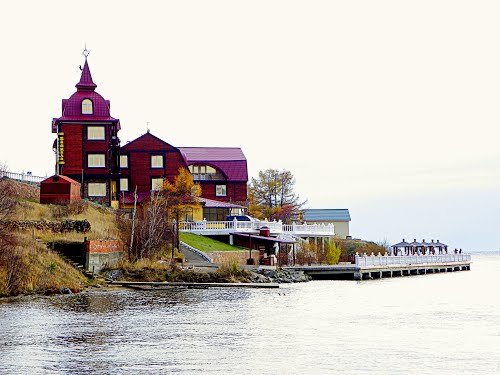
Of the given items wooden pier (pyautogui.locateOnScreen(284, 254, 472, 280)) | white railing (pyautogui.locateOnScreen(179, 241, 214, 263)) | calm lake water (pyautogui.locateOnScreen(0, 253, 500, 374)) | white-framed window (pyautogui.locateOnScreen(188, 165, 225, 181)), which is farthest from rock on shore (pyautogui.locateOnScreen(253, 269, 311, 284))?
white-framed window (pyautogui.locateOnScreen(188, 165, 225, 181))

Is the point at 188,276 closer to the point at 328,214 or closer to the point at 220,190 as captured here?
the point at 220,190

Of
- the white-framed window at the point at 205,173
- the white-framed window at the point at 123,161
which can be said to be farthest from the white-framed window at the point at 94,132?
the white-framed window at the point at 205,173

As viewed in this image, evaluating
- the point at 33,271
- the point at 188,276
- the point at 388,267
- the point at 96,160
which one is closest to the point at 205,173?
the point at 96,160

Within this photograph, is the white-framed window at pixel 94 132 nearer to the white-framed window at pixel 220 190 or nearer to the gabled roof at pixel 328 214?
the white-framed window at pixel 220 190

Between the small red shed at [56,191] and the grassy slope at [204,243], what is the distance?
957 centimetres

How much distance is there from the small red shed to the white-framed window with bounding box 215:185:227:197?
2926cm

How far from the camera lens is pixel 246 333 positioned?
35594mm

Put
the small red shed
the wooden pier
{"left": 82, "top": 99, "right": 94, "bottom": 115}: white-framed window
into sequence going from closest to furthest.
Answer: the wooden pier, the small red shed, {"left": 82, "top": 99, "right": 94, "bottom": 115}: white-framed window

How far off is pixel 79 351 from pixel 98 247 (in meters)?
28.2

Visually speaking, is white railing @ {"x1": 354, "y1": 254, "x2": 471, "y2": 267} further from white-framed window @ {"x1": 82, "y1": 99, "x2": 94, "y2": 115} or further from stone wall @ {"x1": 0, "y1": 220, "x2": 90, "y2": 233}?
white-framed window @ {"x1": 82, "y1": 99, "x2": 94, "y2": 115}

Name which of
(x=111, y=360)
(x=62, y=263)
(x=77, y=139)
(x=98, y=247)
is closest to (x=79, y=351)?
(x=111, y=360)

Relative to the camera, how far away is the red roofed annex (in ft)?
301

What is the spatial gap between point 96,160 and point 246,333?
59691 mm

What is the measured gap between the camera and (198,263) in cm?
6838
